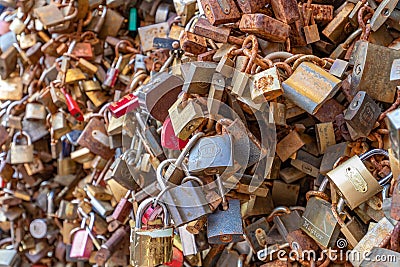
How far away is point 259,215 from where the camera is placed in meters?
1.40

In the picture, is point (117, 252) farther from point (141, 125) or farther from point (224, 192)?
point (224, 192)

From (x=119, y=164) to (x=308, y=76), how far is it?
0.59m

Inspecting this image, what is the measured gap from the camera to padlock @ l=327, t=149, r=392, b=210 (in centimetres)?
113

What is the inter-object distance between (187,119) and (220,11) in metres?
0.29

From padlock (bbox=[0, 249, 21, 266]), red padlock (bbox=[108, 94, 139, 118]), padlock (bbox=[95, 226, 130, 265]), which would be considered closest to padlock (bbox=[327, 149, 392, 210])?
red padlock (bbox=[108, 94, 139, 118])

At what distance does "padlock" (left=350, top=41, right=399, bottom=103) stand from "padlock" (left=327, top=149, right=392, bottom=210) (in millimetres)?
178

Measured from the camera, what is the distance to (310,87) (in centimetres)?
116

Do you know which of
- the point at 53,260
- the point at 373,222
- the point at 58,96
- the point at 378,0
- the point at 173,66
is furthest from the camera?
the point at 53,260

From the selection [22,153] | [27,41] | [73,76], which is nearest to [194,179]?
[73,76]

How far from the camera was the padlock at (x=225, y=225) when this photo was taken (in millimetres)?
1149

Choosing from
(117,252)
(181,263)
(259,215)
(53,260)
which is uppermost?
(259,215)

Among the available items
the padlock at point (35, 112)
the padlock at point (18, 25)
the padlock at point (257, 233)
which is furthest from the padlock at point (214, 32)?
the padlock at point (18, 25)

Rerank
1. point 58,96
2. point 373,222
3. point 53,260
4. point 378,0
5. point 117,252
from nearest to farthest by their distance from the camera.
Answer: point 373,222 < point 378,0 < point 117,252 < point 58,96 < point 53,260

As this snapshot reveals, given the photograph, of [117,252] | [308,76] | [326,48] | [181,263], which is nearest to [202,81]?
[308,76]
